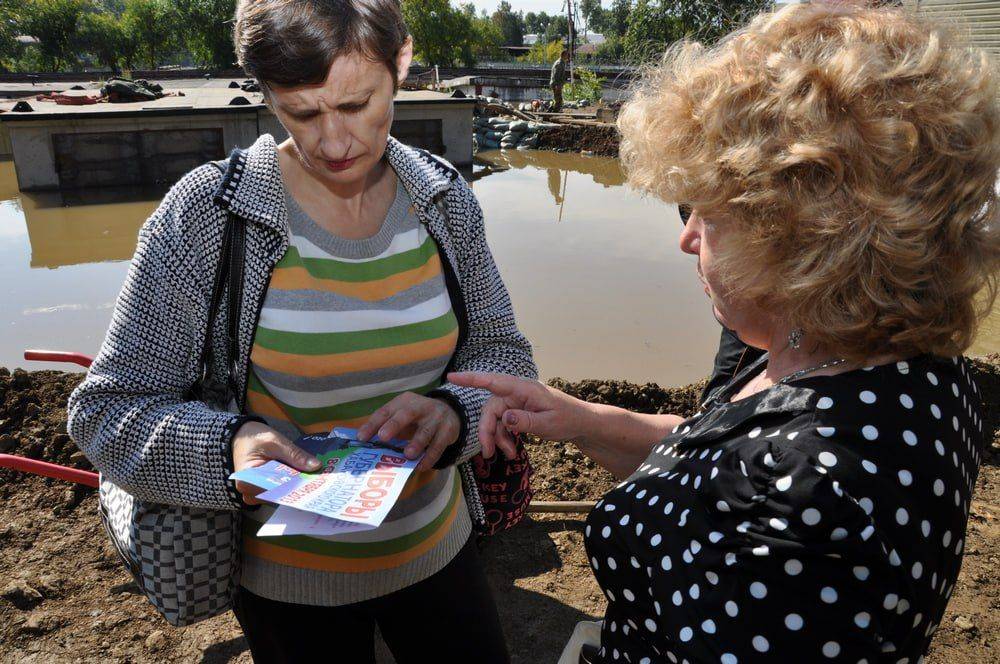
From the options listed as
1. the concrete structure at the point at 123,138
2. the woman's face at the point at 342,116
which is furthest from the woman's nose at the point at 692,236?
the concrete structure at the point at 123,138

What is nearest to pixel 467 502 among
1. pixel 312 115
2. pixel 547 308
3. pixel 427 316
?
pixel 427 316

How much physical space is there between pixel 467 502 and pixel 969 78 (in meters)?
1.41

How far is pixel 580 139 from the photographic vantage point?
63.1 ft

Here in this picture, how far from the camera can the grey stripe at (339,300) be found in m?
1.62

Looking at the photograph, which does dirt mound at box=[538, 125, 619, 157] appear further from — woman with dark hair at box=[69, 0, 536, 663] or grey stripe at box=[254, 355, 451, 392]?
grey stripe at box=[254, 355, 451, 392]

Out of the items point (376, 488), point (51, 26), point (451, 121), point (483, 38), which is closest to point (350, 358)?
point (376, 488)

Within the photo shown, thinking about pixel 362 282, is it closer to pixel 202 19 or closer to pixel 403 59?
pixel 403 59

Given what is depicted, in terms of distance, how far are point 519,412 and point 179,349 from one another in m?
0.73

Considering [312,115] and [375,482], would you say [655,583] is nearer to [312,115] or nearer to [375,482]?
[375,482]

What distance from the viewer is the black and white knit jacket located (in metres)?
1.51

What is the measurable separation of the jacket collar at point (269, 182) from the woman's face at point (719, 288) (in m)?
0.69

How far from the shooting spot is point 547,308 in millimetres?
7527

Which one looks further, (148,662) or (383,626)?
(148,662)

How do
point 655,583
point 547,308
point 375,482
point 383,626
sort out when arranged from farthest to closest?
point 547,308 < point 383,626 < point 375,482 < point 655,583
